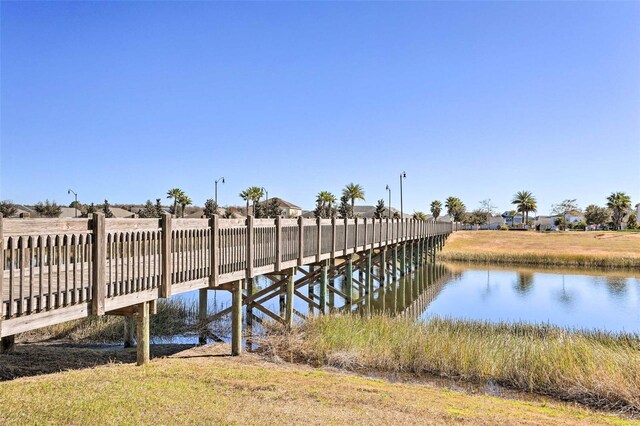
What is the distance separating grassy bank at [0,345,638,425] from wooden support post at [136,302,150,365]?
0.90 ft

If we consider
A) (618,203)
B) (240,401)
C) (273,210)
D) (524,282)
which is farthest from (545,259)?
(618,203)

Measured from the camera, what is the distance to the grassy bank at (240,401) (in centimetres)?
585

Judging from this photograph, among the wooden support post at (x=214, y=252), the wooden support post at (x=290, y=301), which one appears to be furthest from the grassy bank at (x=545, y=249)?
the wooden support post at (x=214, y=252)

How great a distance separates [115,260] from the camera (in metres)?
7.46

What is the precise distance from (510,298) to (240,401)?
2218cm

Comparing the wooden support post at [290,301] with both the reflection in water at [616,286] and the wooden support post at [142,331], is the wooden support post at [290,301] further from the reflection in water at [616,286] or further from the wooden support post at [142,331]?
the reflection in water at [616,286]

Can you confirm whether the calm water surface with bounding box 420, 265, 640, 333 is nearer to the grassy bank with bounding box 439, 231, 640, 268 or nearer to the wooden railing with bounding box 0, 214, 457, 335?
the grassy bank with bounding box 439, 231, 640, 268

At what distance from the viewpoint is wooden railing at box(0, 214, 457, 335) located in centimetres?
589

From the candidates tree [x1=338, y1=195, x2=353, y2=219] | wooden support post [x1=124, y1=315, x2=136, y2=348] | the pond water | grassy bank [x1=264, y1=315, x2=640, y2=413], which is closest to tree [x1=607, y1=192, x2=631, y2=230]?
tree [x1=338, y1=195, x2=353, y2=219]

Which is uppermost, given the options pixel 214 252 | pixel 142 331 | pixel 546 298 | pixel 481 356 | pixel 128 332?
pixel 214 252

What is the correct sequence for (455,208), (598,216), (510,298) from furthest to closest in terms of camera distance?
1. (455,208)
2. (598,216)
3. (510,298)

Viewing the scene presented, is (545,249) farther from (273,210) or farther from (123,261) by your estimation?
(123,261)

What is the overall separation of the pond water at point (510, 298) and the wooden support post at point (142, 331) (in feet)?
18.4

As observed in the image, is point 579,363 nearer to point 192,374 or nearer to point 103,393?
point 192,374
